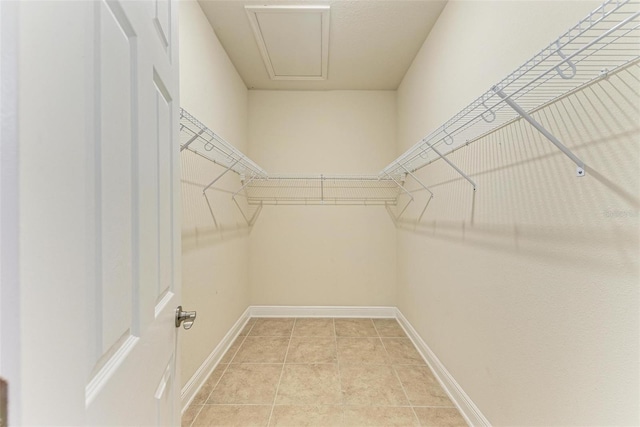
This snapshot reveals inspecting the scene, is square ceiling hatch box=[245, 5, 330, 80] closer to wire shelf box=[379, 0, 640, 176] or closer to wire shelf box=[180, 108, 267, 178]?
wire shelf box=[180, 108, 267, 178]

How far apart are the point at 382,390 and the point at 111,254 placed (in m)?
1.79

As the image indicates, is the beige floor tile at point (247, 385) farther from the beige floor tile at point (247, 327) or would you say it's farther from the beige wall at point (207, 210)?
the beige floor tile at point (247, 327)

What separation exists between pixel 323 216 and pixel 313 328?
1163mm

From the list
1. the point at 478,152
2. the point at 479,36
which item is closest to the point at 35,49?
the point at 478,152

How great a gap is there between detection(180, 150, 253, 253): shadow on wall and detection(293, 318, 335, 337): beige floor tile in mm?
1095

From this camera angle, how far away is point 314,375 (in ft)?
5.85

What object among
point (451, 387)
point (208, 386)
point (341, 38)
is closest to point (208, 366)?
point (208, 386)

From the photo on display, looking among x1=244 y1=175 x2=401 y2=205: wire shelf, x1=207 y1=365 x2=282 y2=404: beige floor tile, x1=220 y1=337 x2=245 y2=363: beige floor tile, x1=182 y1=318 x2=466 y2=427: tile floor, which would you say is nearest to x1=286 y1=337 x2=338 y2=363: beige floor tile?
x1=182 y1=318 x2=466 y2=427: tile floor

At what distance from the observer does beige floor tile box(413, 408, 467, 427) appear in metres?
1.40

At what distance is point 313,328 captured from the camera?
252 cm

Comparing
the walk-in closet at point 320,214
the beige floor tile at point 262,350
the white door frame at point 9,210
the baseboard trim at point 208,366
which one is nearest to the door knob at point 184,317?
the walk-in closet at point 320,214

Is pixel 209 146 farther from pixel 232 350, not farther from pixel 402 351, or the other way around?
pixel 402 351

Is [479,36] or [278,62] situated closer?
[479,36]

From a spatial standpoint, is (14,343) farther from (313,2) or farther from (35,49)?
(313,2)
